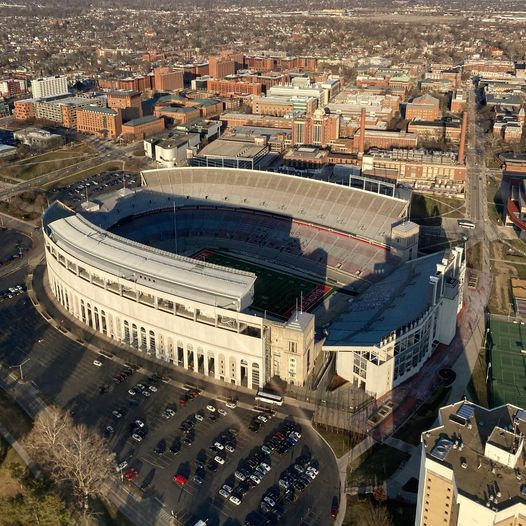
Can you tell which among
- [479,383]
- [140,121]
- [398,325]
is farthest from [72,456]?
[140,121]

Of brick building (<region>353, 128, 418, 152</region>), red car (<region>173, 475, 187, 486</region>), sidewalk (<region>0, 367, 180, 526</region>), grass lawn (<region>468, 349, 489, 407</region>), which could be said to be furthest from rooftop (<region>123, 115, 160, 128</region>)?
red car (<region>173, 475, 187, 486</region>)

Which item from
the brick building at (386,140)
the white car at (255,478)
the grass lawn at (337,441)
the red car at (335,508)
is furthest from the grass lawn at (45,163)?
the red car at (335,508)

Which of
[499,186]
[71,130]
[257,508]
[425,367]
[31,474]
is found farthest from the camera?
[71,130]

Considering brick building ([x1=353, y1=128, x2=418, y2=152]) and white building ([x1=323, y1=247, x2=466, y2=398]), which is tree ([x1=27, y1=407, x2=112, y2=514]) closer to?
white building ([x1=323, y1=247, x2=466, y2=398])

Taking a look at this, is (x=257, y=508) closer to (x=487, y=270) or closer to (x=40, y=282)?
(x=40, y=282)

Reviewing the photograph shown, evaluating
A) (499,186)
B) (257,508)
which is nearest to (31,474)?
(257,508)

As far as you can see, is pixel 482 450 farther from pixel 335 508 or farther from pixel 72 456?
pixel 72 456
